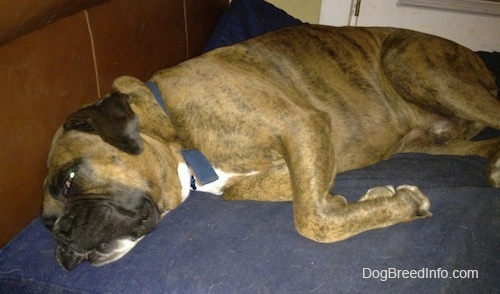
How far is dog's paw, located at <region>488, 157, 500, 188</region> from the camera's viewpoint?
7.89 feet

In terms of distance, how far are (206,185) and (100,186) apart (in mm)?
592

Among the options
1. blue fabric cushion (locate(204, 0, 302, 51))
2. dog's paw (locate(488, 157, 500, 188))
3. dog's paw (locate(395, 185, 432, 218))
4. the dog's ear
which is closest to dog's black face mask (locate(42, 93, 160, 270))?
the dog's ear

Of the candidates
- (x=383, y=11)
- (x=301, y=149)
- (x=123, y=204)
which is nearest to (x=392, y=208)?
(x=301, y=149)

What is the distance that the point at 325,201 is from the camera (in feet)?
Result: 6.73

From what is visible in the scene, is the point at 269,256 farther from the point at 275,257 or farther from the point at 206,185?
the point at 206,185

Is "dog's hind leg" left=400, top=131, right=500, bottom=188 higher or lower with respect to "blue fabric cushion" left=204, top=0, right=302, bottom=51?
lower

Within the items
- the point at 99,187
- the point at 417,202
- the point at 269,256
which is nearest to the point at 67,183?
the point at 99,187

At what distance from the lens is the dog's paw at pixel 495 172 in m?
2.40

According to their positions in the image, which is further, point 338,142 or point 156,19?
point 156,19

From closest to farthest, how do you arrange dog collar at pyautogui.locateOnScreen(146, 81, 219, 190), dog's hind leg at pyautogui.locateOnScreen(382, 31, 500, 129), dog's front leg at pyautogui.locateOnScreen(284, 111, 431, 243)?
1. dog's front leg at pyautogui.locateOnScreen(284, 111, 431, 243)
2. dog collar at pyautogui.locateOnScreen(146, 81, 219, 190)
3. dog's hind leg at pyautogui.locateOnScreen(382, 31, 500, 129)

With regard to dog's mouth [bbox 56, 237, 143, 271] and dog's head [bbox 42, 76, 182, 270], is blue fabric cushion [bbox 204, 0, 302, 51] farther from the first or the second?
dog's mouth [bbox 56, 237, 143, 271]

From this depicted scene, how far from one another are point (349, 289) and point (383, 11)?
368 centimetres

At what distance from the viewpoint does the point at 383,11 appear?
4.61 metres

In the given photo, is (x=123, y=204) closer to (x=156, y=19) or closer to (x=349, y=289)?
(x=349, y=289)
